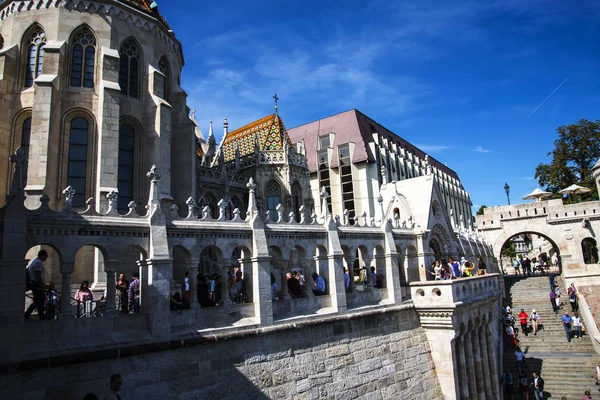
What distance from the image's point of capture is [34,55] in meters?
16.2

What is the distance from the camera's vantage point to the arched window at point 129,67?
1733 centimetres

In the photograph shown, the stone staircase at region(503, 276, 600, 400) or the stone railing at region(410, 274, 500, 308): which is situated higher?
the stone railing at region(410, 274, 500, 308)

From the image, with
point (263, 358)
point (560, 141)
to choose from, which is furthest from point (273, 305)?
point (560, 141)

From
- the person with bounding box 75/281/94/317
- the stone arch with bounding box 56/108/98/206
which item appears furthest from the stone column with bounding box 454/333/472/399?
the stone arch with bounding box 56/108/98/206

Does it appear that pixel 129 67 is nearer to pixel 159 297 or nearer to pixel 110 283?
pixel 110 283

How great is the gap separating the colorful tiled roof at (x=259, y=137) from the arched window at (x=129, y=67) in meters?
11.3

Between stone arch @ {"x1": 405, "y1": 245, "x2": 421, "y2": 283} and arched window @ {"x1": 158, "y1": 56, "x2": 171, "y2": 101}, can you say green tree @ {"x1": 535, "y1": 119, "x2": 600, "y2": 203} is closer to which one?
stone arch @ {"x1": 405, "y1": 245, "x2": 421, "y2": 283}

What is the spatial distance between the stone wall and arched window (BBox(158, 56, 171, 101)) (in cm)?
1248

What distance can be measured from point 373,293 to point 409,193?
293 inches

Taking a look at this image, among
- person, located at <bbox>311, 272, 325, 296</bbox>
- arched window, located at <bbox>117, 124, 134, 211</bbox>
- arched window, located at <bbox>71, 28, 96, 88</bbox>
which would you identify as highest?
arched window, located at <bbox>71, 28, 96, 88</bbox>

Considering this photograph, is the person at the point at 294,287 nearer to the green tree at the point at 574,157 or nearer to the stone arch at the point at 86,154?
the stone arch at the point at 86,154

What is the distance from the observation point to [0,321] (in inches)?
316

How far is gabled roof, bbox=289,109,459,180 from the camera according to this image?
35688mm

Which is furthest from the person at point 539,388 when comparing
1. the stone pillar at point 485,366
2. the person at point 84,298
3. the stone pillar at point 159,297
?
the person at point 84,298
